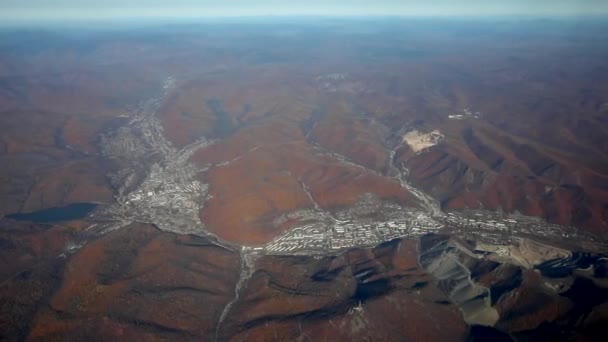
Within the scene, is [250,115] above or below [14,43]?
below

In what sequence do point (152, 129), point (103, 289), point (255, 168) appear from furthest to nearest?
point (152, 129), point (255, 168), point (103, 289)

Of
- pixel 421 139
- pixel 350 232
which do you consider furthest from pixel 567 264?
pixel 421 139

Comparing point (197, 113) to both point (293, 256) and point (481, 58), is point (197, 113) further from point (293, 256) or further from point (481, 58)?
point (481, 58)

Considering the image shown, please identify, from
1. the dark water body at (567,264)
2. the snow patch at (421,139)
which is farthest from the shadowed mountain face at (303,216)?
the snow patch at (421,139)

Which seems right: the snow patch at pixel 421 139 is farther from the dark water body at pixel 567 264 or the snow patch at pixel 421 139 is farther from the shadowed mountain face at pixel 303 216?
the dark water body at pixel 567 264

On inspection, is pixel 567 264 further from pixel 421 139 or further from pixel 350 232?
pixel 421 139

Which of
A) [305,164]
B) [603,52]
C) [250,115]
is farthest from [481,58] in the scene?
[305,164]

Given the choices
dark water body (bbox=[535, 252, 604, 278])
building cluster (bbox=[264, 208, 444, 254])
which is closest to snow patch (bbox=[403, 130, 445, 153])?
building cluster (bbox=[264, 208, 444, 254])

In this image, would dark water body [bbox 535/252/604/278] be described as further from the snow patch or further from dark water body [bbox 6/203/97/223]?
dark water body [bbox 6/203/97/223]
